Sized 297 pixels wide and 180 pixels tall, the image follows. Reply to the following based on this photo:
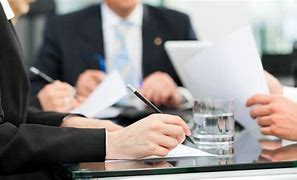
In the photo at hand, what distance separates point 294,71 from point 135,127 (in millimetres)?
2402

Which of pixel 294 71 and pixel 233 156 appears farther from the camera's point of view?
pixel 294 71

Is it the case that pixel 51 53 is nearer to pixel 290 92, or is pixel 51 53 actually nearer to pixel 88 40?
pixel 88 40

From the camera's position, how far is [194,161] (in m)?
1.20

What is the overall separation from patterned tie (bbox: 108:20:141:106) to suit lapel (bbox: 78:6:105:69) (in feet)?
0.23

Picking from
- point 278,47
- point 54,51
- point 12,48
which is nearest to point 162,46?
point 54,51

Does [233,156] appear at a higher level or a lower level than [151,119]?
lower

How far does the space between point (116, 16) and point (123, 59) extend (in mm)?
220

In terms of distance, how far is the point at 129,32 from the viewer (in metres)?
2.99

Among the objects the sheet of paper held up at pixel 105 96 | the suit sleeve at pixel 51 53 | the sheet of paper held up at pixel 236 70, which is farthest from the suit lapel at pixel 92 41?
the sheet of paper held up at pixel 236 70

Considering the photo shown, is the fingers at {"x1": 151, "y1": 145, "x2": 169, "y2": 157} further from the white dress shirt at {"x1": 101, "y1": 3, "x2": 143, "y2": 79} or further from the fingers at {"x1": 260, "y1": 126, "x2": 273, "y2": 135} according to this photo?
the white dress shirt at {"x1": 101, "y1": 3, "x2": 143, "y2": 79}

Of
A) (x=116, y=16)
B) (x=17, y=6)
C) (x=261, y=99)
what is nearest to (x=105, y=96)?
(x=17, y=6)

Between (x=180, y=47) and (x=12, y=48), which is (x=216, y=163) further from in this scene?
Answer: (x=180, y=47)

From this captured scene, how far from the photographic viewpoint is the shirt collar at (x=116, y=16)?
2953 mm

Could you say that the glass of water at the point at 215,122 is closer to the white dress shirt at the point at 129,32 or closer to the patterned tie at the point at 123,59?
the patterned tie at the point at 123,59
